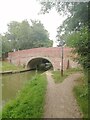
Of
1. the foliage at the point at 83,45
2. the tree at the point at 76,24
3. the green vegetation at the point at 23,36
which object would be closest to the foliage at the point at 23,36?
the green vegetation at the point at 23,36

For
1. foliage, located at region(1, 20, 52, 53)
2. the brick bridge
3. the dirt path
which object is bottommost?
the dirt path

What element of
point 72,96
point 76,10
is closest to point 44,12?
point 76,10

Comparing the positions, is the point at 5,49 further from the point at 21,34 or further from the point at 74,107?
the point at 74,107

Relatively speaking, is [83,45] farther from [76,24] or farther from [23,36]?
[23,36]

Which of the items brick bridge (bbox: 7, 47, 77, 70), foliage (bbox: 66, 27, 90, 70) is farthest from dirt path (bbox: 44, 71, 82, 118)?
brick bridge (bbox: 7, 47, 77, 70)

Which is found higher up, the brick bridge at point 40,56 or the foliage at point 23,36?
the foliage at point 23,36

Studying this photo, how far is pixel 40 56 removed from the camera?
98.0 feet

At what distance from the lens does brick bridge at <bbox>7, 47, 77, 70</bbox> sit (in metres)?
27.1

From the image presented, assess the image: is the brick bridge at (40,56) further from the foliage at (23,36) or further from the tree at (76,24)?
the tree at (76,24)

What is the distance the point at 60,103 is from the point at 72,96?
4.39ft

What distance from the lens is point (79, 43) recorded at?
31.5 feet

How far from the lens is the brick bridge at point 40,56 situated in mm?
27141

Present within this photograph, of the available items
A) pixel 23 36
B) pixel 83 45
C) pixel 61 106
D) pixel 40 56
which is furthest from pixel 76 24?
pixel 23 36

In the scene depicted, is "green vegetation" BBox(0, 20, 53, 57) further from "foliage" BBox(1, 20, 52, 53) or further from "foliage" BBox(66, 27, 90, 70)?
"foliage" BBox(66, 27, 90, 70)
